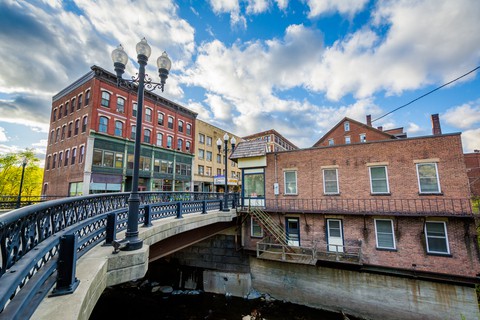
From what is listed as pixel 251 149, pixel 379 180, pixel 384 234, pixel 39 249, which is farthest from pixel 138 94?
pixel 384 234

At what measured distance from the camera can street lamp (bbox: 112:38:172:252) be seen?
16.5ft

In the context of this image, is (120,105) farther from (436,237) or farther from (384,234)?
(436,237)

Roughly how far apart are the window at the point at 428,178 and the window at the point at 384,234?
2541mm

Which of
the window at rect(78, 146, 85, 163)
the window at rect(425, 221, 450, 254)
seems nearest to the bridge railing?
the window at rect(425, 221, 450, 254)

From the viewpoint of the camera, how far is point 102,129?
23625mm

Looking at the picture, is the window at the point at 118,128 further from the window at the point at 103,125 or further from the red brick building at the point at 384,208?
the red brick building at the point at 384,208

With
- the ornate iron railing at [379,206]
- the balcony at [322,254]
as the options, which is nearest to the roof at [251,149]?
the ornate iron railing at [379,206]

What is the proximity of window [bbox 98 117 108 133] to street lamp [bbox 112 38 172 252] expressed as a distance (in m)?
20.8

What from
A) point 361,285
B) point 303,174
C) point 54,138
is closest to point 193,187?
point 54,138

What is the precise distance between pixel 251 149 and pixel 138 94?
1189cm

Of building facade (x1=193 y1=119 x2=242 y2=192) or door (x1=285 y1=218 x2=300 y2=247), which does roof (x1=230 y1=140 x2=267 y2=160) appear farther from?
building facade (x1=193 y1=119 x2=242 y2=192)

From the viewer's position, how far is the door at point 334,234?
12700mm

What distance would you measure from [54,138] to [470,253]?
39591 mm

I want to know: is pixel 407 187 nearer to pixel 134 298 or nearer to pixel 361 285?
pixel 361 285
